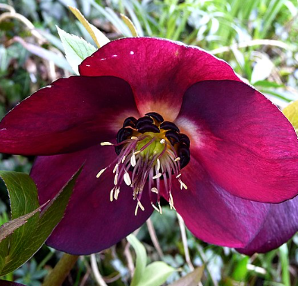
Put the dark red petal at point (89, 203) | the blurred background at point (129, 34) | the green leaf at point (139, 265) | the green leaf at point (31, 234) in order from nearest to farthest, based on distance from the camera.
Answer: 1. the green leaf at point (31, 234)
2. the dark red petal at point (89, 203)
3. the green leaf at point (139, 265)
4. the blurred background at point (129, 34)

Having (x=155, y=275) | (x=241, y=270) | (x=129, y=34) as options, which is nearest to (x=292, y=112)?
(x=155, y=275)

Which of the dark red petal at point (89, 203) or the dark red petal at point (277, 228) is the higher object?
the dark red petal at point (277, 228)

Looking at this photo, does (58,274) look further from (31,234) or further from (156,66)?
(156,66)

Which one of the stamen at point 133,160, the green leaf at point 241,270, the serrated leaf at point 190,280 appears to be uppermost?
the stamen at point 133,160

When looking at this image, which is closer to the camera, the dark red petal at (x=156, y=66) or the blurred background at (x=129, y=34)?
the dark red petal at (x=156, y=66)

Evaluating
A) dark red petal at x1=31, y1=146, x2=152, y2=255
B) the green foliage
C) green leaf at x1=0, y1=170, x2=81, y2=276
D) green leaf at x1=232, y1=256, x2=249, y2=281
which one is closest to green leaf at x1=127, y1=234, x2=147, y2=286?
the green foliage

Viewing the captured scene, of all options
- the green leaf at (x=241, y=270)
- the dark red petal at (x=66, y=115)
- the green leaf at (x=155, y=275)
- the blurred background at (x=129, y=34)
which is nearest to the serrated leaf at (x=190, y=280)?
the green leaf at (x=155, y=275)

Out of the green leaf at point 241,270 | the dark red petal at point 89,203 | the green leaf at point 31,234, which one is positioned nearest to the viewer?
the green leaf at point 31,234

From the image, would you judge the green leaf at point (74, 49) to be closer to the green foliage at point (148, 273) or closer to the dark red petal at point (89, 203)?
the dark red petal at point (89, 203)

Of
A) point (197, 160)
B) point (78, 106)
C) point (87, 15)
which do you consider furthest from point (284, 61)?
point (78, 106)
